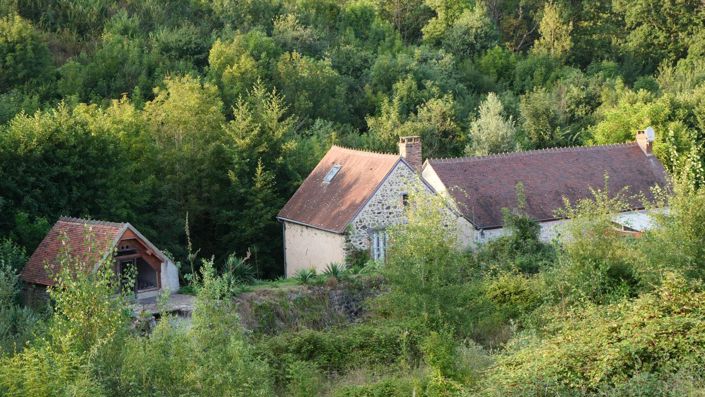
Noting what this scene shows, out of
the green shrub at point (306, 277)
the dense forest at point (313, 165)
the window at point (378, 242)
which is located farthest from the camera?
the window at point (378, 242)

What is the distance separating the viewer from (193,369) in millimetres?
14836

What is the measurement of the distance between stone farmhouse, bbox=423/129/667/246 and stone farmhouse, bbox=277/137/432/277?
1.94 metres

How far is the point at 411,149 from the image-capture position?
32.2 meters

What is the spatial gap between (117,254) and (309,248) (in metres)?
7.57

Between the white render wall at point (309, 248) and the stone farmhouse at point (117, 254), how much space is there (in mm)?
5537

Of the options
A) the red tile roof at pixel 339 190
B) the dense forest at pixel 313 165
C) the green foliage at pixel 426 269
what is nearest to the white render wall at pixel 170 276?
the dense forest at pixel 313 165

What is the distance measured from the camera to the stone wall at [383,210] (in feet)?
101

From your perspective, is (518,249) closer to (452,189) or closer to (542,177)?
(452,189)

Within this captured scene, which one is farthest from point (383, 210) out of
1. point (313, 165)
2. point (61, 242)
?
point (61, 242)

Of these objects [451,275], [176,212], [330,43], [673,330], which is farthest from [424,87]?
[673,330]

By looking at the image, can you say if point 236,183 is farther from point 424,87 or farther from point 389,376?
point 424,87

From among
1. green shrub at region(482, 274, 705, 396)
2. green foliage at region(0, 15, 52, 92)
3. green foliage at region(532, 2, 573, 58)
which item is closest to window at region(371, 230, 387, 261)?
green shrub at region(482, 274, 705, 396)

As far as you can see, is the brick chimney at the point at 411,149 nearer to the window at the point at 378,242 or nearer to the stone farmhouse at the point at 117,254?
the window at the point at 378,242

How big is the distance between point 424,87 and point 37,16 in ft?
60.8
